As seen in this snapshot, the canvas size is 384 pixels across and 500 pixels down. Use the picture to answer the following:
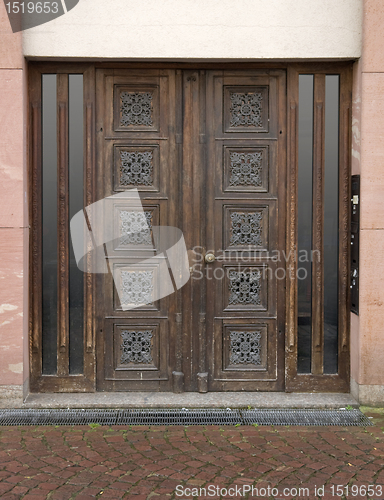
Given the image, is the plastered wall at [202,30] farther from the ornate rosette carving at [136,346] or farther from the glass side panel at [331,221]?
the ornate rosette carving at [136,346]

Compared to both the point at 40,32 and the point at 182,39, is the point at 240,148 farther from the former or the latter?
the point at 40,32

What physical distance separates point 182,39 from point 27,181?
1978 mm

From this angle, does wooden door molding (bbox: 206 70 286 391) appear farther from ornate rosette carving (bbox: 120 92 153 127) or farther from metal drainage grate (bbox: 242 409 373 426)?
ornate rosette carving (bbox: 120 92 153 127)

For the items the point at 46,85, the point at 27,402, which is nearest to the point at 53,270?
the point at 27,402

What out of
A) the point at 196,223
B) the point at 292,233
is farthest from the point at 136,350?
the point at 292,233

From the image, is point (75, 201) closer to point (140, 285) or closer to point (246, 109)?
point (140, 285)

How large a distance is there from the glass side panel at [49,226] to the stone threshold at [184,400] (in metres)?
0.38

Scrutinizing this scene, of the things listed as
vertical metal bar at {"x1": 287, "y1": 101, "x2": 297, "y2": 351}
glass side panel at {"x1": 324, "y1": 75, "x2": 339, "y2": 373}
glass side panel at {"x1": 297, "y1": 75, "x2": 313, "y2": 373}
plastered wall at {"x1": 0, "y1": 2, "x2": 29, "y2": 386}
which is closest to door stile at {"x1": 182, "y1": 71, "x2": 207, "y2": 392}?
vertical metal bar at {"x1": 287, "y1": 101, "x2": 297, "y2": 351}

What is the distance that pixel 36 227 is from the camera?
5918 millimetres

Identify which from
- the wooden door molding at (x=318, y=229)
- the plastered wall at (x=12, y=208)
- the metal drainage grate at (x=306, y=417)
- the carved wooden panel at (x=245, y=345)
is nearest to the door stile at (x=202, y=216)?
the carved wooden panel at (x=245, y=345)

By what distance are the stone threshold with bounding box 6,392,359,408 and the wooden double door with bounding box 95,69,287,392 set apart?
11 cm

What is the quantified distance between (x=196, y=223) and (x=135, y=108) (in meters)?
1.27

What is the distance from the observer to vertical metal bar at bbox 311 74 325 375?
19.4 feet

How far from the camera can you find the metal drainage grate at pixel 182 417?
5391 millimetres
